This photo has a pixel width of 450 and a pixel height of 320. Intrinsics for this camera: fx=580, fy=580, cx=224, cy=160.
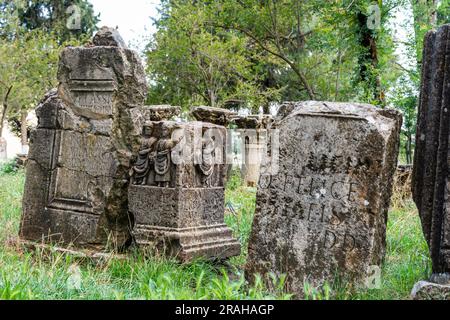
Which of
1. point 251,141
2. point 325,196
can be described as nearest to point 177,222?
point 325,196

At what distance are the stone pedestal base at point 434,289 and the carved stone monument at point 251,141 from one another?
911 centimetres

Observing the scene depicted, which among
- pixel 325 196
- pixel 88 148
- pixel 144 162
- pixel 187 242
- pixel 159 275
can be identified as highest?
pixel 88 148

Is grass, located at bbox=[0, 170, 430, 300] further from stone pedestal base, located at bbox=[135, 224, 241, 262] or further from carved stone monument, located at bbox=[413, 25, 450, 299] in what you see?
carved stone monument, located at bbox=[413, 25, 450, 299]

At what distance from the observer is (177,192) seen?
600 centimetres

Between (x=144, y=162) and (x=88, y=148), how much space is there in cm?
64

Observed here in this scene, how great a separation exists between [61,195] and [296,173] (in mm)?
2985

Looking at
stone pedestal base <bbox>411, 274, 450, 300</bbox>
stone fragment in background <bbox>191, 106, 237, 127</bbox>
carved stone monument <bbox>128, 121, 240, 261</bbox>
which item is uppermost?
stone fragment in background <bbox>191, 106, 237, 127</bbox>

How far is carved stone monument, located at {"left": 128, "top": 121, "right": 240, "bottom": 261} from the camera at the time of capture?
5.99 meters

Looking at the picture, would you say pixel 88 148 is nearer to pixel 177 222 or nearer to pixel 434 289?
pixel 177 222

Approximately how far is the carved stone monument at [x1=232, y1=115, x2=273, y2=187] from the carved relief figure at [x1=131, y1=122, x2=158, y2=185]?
6928 mm

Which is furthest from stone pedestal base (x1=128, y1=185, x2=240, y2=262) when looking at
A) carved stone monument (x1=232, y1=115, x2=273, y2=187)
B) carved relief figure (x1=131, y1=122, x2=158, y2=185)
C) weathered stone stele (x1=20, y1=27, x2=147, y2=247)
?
carved stone monument (x1=232, y1=115, x2=273, y2=187)
